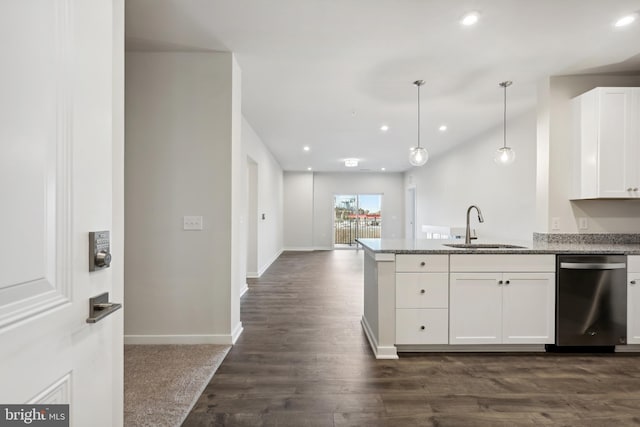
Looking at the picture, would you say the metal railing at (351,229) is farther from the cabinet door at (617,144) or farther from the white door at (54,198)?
the white door at (54,198)

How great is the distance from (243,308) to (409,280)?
7.35 feet

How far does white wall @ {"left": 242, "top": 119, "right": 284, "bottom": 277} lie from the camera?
16.7 feet

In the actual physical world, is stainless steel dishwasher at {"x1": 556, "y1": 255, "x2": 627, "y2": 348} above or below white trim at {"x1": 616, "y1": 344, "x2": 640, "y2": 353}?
above

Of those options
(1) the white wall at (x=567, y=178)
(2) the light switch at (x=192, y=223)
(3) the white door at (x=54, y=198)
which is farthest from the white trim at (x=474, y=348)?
(3) the white door at (x=54, y=198)

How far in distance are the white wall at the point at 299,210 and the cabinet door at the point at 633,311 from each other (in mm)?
7905

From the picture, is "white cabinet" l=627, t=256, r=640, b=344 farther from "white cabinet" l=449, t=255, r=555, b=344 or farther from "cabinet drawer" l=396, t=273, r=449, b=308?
"cabinet drawer" l=396, t=273, r=449, b=308

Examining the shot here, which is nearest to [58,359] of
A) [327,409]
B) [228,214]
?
[327,409]

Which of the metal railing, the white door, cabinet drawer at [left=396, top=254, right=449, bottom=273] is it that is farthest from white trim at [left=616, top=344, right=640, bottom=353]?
the metal railing

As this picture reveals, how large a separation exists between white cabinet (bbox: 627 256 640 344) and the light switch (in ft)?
12.5

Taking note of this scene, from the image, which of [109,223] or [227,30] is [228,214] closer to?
[227,30]

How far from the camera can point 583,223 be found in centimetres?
305

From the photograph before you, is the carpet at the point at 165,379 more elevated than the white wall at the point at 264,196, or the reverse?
the white wall at the point at 264,196

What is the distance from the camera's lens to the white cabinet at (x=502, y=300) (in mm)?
2539

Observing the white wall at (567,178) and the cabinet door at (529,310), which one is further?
the white wall at (567,178)
